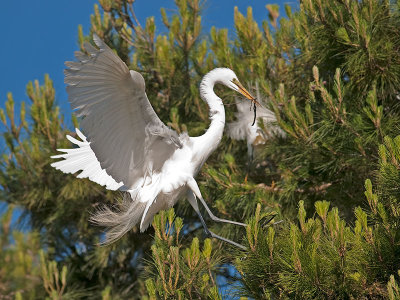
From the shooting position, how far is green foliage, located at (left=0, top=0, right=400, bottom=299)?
7.72ft

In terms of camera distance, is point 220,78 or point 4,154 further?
point 4,154

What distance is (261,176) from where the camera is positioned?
14.0ft

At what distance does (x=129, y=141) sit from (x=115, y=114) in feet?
0.66

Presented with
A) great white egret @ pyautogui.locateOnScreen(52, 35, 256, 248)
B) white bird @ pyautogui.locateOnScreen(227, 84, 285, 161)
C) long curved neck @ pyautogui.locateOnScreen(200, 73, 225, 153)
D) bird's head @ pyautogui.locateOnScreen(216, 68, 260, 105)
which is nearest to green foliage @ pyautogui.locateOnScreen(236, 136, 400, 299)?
great white egret @ pyautogui.locateOnScreen(52, 35, 256, 248)

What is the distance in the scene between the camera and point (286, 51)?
4578 millimetres

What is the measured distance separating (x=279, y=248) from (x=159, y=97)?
2780 millimetres

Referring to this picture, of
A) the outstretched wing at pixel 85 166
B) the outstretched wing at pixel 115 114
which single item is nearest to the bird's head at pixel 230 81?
the outstretched wing at pixel 115 114

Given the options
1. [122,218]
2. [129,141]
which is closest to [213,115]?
[129,141]

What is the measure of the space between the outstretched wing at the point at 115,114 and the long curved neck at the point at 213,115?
0.72 feet

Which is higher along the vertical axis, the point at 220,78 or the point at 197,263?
the point at 220,78

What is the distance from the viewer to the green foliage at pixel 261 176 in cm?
235

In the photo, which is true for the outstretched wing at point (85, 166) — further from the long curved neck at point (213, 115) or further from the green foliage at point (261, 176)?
the long curved neck at point (213, 115)

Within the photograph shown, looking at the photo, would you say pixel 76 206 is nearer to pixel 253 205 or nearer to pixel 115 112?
pixel 253 205

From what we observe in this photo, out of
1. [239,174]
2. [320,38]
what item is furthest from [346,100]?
[239,174]
